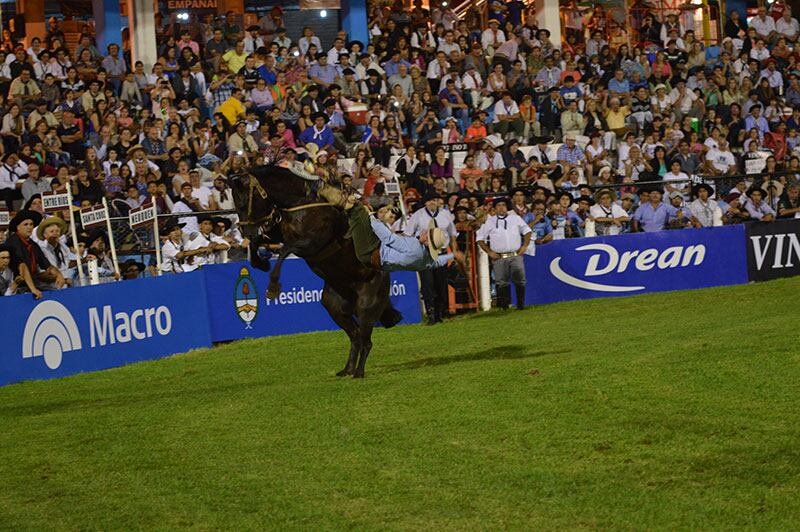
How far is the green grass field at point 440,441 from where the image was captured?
26.8 ft

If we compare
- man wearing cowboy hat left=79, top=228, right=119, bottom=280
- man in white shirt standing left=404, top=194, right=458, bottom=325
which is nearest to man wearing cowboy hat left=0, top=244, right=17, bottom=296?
man wearing cowboy hat left=79, top=228, right=119, bottom=280

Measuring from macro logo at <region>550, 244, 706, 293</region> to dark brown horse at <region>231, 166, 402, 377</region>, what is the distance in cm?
956

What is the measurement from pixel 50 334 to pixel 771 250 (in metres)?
14.1

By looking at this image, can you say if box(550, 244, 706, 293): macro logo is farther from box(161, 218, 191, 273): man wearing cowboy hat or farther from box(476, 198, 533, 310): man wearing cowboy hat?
box(161, 218, 191, 273): man wearing cowboy hat

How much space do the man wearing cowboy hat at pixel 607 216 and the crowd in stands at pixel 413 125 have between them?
1.5 inches

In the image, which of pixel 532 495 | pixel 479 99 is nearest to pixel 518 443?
pixel 532 495

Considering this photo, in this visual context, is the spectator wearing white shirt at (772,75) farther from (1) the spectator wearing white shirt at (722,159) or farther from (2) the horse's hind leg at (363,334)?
(2) the horse's hind leg at (363,334)

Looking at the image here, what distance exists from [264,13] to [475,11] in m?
6.21

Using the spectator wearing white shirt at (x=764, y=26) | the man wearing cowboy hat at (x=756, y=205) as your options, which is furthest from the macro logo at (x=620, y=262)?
the spectator wearing white shirt at (x=764, y=26)

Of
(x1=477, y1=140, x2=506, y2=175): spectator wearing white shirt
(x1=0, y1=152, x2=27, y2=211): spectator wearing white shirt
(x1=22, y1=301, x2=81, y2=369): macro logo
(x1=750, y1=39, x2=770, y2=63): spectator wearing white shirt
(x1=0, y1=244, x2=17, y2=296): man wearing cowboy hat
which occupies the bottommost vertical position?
(x1=22, y1=301, x2=81, y2=369): macro logo

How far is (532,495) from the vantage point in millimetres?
8344

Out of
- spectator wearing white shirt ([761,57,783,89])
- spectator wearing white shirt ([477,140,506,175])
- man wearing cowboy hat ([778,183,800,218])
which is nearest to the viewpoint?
man wearing cowboy hat ([778,183,800,218])

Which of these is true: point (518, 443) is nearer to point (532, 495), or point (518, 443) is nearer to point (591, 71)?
point (532, 495)

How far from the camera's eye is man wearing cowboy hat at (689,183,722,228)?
24.4 metres
